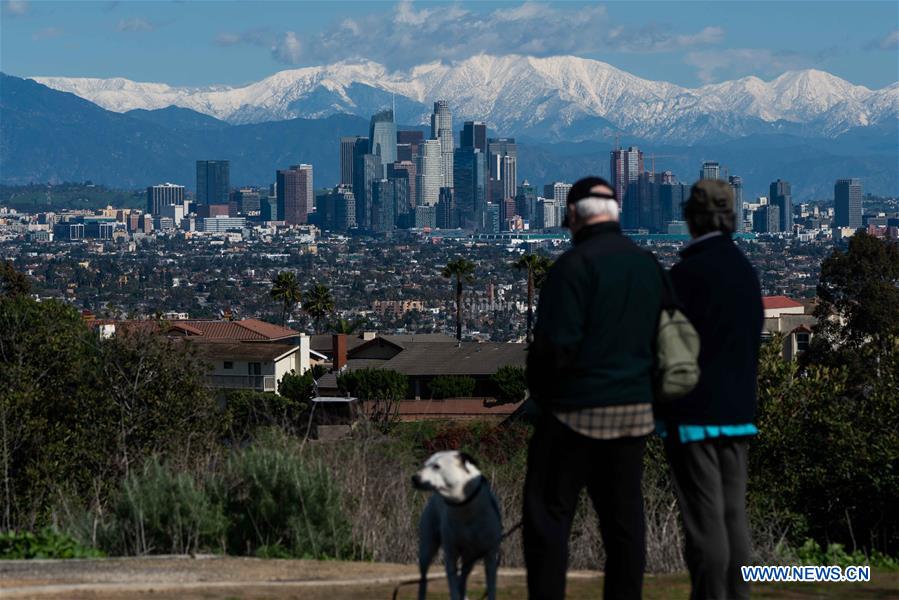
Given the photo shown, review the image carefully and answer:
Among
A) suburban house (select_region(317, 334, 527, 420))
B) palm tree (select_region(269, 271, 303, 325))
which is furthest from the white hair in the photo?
palm tree (select_region(269, 271, 303, 325))

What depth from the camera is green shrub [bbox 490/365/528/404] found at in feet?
196

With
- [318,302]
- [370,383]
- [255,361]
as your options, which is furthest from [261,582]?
[318,302]

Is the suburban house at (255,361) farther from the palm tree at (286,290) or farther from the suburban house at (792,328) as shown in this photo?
the suburban house at (792,328)

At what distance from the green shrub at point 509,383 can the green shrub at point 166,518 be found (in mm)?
50055

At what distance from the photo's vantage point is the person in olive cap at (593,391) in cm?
599

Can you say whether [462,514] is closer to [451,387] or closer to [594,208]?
[594,208]

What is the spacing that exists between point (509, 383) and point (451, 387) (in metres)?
2.68

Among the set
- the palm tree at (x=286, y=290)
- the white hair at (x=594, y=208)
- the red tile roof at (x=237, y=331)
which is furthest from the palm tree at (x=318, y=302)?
the white hair at (x=594, y=208)

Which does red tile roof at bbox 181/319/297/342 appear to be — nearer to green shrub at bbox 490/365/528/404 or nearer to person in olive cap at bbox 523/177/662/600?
green shrub at bbox 490/365/528/404

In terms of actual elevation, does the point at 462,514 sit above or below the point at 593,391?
below

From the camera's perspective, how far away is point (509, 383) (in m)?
59.7

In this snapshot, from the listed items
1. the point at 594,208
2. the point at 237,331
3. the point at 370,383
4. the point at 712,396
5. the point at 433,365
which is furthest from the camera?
the point at 237,331

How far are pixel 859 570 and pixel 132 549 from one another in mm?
4126

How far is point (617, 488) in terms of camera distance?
20.3 feet
